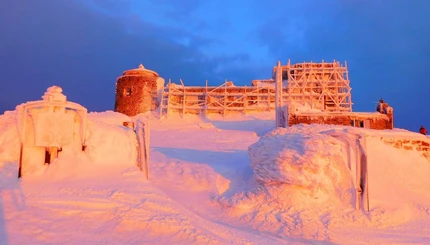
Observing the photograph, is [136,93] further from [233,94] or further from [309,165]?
[309,165]

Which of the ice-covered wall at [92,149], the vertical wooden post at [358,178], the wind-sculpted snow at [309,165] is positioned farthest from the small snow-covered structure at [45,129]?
the vertical wooden post at [358,178]

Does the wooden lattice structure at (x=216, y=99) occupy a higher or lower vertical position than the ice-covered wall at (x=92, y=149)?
higher

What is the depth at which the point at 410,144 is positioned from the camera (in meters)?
12.0

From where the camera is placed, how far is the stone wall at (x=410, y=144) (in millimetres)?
11945

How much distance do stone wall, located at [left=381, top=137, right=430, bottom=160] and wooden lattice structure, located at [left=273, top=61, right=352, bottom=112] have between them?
14510mm

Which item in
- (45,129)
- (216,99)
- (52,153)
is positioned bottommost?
(52,153)

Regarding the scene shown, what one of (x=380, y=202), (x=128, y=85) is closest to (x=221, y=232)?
(x=380, y=202)

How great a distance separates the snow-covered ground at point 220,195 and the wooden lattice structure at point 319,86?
15727mm

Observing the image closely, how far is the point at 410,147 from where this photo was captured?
12.0 meters

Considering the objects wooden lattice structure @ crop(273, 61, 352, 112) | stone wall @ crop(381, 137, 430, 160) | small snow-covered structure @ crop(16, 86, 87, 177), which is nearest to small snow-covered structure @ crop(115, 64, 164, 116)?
wooden lattice structure @ crop(273, 61, 352, 112)

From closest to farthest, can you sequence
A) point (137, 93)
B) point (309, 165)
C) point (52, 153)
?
point (52, 153)
point (309, 165)
point (137, 93)

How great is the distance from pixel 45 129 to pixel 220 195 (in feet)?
15.3

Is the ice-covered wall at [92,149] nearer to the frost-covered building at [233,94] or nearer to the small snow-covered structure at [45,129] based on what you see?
the small snow-covered structure at [45,129]

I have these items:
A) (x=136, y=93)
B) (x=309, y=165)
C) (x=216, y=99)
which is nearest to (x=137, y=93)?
(x=136, y=93)
